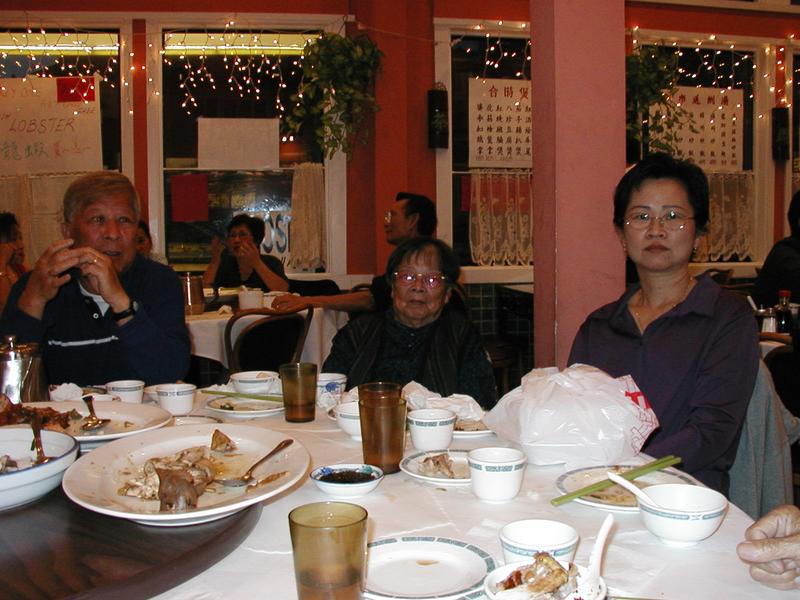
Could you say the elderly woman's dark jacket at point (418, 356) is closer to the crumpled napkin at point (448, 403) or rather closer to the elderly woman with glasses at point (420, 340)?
the elderly woman with glasses at point (420, 340)

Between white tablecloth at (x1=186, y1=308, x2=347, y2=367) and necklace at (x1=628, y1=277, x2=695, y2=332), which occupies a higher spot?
necklace at (x1=628, y1=277, x2=695, y2=332)

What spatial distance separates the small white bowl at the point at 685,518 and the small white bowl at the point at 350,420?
66 cm

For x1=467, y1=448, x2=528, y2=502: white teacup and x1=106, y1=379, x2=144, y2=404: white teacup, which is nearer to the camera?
x1=467, y1=448, x2=528, y2=502: white teacup

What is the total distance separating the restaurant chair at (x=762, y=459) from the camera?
1633 mm

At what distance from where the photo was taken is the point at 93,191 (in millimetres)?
2346

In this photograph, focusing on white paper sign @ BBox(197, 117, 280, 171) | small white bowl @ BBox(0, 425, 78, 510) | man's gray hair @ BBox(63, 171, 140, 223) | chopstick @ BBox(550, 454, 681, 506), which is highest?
white paper sign @ BBox(197, 117, 280, 171)

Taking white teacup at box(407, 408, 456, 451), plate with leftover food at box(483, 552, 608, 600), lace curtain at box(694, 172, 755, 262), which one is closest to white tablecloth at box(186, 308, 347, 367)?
white teacup at box(407, 408, 456, 451)

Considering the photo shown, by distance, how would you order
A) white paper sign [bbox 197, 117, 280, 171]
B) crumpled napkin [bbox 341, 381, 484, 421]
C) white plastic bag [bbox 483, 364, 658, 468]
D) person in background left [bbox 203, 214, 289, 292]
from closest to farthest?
1. white plastic bag [bbox 483, 364, 658, 468]
2. crumpled napkin [bbox 341, 381, 484, 421]
3. person in background left [bbox 203, 214, 289, 292]
4. white paper sign [bbox 197, 117, 280, 171]

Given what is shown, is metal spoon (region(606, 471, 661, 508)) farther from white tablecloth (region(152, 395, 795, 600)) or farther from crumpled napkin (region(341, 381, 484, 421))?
crumpled napkin (region(341, 381, 484, 421))

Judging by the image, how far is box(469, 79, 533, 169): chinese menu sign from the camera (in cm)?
601

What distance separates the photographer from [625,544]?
1.03 m

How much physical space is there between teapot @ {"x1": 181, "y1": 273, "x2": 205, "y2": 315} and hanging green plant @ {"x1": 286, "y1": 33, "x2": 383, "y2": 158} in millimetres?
1950

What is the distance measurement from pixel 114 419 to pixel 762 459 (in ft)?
4.79

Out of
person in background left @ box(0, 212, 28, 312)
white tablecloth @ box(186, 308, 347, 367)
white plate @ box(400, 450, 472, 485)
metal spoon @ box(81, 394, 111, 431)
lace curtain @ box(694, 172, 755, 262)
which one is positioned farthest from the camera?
lace curtain @ box(694, 172, 755, 262)
